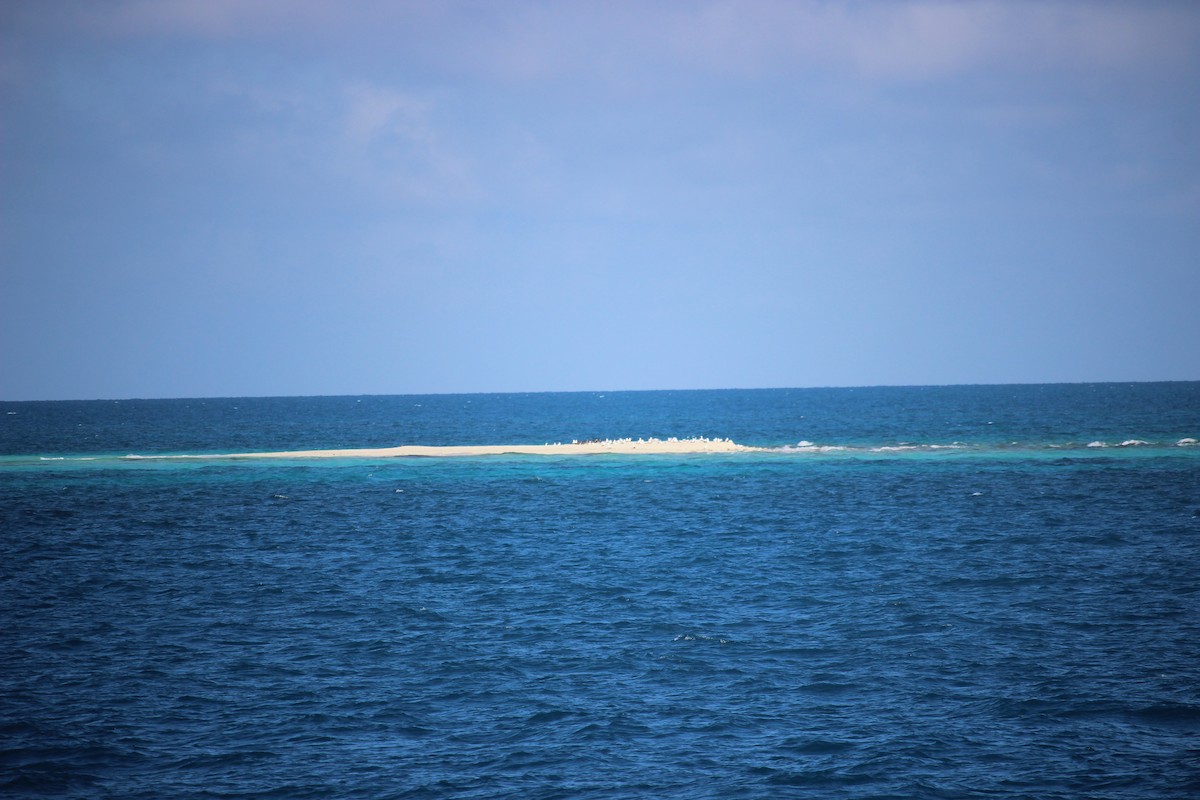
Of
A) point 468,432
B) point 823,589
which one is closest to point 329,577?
point 823,589

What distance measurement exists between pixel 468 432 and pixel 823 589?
101m

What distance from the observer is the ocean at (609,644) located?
61.3 feet

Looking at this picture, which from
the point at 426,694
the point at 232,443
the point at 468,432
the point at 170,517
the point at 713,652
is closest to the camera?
the point at 426,694

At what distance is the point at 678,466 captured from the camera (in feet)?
257

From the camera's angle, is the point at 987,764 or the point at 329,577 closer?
the point at 987,764

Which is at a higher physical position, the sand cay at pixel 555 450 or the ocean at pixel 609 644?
the sand cay at pixel 555 450

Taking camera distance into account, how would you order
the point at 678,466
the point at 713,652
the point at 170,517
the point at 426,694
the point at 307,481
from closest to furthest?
the point at 426,694 < the point at 713,652 < the point at 170,517 < the point at 307,481 < the point at 678,466

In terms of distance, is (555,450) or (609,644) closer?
(609,644)

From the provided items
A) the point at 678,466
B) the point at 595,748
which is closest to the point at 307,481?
the point at 678,466

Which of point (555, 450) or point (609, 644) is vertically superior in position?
point (555, 450)

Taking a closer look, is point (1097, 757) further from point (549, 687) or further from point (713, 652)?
point (549, 687)

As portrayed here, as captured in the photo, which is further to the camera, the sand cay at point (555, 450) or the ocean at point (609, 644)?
the sand cay at point (555, 450)

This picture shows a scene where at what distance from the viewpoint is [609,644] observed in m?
27.1

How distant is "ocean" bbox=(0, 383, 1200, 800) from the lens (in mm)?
18688
